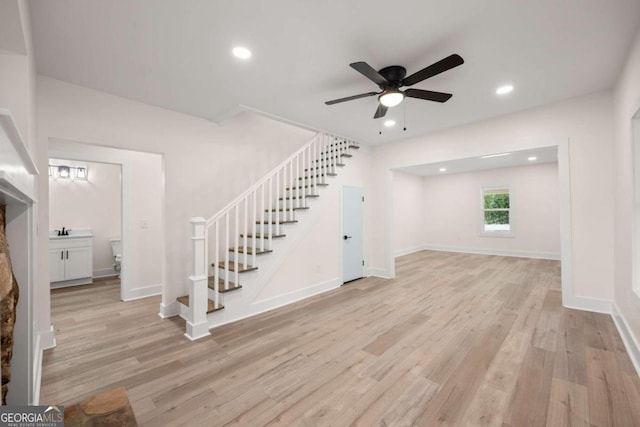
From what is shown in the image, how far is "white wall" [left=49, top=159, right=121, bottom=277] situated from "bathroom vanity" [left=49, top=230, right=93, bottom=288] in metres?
0.37

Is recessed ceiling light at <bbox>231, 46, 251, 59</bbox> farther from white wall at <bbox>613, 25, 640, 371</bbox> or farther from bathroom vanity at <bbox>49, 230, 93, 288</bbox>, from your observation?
bathroom vanity at <bbox>49, 230, 93, 288</bbox>

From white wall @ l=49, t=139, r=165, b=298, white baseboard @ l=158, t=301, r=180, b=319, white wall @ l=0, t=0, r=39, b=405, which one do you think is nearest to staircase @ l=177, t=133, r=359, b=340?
white baseboard @ l=158, t=301, r=180, b=319

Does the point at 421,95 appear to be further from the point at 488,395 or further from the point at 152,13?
the point at 488,395

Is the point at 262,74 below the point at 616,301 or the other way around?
the other way around

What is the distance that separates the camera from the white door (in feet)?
16.6

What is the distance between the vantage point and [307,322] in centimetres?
323

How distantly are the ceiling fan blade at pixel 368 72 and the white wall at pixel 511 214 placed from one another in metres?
6.85

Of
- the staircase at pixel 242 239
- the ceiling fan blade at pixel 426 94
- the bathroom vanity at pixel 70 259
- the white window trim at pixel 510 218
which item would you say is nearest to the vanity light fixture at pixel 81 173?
the bathroom vanity at pixel 70 259

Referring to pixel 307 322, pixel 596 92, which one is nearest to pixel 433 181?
pixel 596 92

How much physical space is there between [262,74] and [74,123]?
2174 mm

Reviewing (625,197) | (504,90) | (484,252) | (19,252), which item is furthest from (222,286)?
(484,252)

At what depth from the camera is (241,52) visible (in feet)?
7.95

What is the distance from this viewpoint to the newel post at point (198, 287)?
2.87 meters

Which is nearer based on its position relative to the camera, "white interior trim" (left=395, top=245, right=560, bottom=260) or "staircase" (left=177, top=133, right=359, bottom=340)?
"staircase" (left=177, top=133, right=359, bottom=340)
